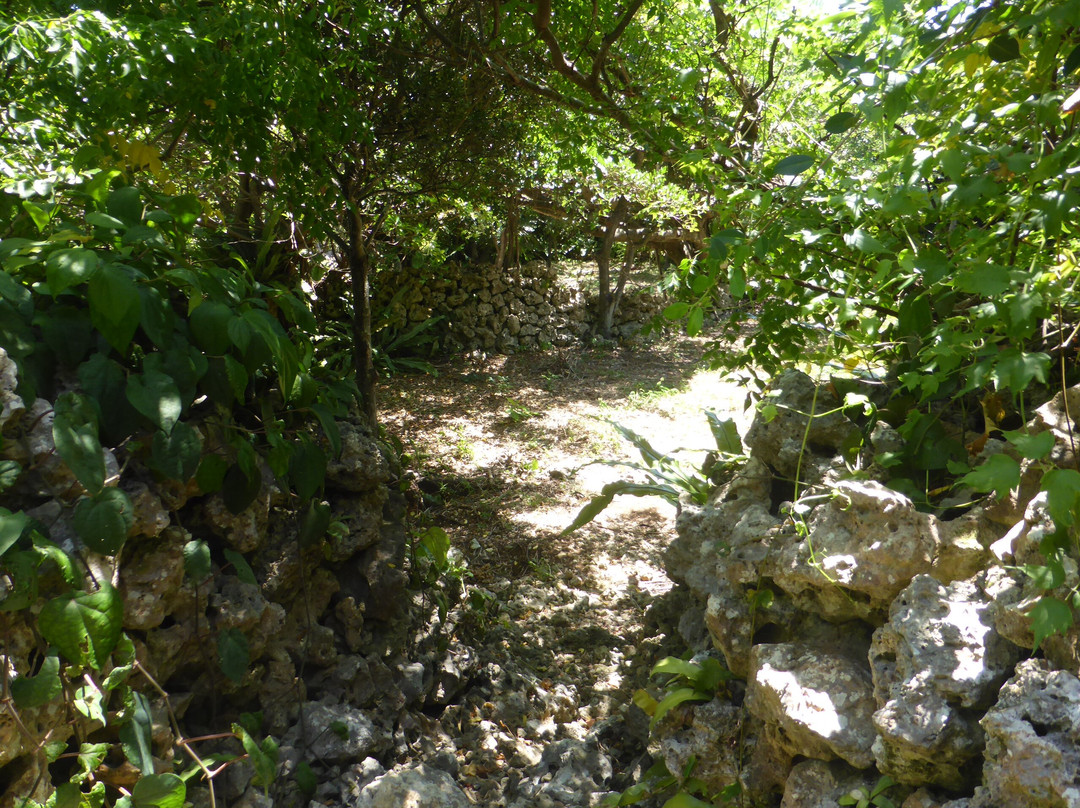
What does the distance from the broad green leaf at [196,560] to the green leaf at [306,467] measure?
355mm

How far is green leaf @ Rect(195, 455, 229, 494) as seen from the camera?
179 centimetres

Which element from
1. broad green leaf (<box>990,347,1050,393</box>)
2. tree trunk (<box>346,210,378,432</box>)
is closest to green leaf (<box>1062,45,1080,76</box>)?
broad green leaf (<box>990,347,1050,393</box>)

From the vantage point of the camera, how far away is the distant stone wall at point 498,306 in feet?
29.8

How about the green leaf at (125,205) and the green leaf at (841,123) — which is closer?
the green leaf at (841,123)

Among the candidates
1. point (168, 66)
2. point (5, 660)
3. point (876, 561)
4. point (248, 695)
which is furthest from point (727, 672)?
point (168, 66)

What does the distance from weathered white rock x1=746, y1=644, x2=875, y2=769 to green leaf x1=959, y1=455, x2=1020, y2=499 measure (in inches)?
32.2

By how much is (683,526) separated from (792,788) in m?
1.04

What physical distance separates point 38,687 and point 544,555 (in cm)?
299

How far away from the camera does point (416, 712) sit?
2.53 metres

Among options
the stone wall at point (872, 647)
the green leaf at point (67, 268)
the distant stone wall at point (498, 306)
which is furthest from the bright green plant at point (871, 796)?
the distant stone wall at point (498, 306)

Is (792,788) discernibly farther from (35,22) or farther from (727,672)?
(35,22)

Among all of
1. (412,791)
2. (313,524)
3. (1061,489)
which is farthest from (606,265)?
(1061,489)

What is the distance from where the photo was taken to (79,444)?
1.44 m

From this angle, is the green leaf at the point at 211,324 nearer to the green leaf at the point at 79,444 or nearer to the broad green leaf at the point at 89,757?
the green leaf at the point at 79,444
